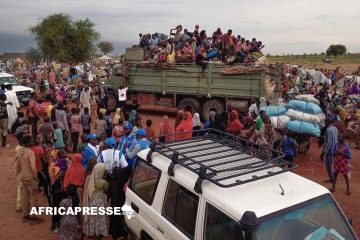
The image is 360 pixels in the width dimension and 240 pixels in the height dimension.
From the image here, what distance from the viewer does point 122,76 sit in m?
16.5

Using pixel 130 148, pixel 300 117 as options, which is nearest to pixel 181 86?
pixel 300 117

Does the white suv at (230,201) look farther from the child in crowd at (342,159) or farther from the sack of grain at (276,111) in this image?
the sack of grain at (276,111)

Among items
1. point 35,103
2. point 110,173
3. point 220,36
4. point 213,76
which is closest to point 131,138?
point 110,173

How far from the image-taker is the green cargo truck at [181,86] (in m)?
13.5

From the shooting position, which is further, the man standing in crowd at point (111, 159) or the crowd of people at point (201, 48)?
the crowd of people at point (201, 48)

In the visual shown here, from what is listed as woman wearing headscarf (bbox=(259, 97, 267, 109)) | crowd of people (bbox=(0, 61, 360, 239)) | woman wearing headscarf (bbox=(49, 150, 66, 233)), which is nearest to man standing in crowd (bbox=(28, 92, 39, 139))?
crowd of people (bbox=(0, 61, 360, 239))

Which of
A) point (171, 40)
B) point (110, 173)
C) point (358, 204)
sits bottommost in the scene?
point (358, 204)

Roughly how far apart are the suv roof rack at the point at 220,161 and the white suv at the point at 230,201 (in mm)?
11

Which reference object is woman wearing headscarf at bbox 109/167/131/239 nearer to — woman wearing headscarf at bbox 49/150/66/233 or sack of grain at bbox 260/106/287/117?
woman wearing headscarf at bbox 49/150/66/233

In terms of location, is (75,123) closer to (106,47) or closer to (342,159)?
(342,159)

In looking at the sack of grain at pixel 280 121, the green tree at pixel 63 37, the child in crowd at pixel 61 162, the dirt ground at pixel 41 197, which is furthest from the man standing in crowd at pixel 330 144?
the green tree at pixel 63 37

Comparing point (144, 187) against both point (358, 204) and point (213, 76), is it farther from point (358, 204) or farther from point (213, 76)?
point (213, 76)

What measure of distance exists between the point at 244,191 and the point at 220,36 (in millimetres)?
12237

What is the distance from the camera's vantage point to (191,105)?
15.0 metres
